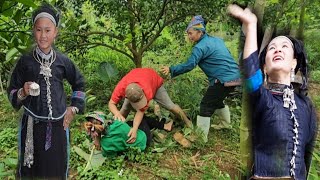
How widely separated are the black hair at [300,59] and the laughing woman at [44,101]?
0.82 m

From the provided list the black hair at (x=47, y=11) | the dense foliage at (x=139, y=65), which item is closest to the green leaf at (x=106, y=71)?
the dense foliage at (x=139, y=65)

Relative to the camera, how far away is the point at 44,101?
63.9 inches

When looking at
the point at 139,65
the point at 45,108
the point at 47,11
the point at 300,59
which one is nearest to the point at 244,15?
the point at 300,59

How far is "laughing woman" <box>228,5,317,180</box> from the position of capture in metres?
1.28

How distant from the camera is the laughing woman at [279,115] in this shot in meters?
1.28

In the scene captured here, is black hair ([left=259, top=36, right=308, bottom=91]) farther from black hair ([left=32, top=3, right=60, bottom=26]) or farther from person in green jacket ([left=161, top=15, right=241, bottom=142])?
person in green jacket ([left=161, top=15, right=241, bottom=142])

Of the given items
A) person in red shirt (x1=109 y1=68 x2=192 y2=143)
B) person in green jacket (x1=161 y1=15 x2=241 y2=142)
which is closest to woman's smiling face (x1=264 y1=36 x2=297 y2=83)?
person in red shirt (x1=109 y1=68 x2=192 y2=143)

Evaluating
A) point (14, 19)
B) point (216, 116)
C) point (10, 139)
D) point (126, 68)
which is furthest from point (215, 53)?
point (14, 19)

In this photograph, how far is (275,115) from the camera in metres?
1.29

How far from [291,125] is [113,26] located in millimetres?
2541

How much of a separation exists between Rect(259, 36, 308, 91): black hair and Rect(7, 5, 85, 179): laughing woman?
2.68ft

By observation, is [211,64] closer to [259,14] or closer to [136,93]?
[136,93]

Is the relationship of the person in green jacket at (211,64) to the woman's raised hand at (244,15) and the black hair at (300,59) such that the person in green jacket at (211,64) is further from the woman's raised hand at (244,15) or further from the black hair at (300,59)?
the woman's raised hand at (244,15)

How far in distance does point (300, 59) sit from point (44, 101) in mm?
990
